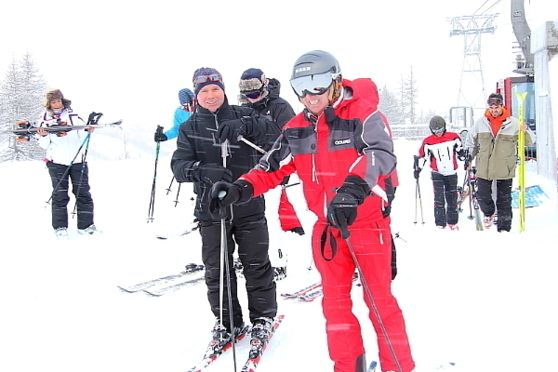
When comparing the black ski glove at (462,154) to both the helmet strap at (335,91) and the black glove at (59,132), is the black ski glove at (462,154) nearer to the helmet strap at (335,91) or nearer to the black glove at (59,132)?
the helmet strap at (335,91)

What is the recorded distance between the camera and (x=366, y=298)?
255cm

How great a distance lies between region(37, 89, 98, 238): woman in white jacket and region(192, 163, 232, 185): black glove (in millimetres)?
4361

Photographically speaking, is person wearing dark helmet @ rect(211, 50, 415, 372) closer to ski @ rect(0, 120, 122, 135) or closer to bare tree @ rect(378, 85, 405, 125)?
ski @ rect(0, 120, 122, 135)

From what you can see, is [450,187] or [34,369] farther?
[450,187]

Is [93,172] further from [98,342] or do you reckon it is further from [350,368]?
[350,368]

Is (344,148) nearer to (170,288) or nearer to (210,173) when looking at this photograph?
(210,173)

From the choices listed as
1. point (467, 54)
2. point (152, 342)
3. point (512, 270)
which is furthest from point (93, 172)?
point (467, 54)

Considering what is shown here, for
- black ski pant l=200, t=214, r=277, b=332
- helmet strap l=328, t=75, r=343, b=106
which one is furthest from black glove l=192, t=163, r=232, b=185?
helmet strap l=328, t=75, r=343, b=106

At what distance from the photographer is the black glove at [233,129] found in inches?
121

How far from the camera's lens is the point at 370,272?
96.9 inches

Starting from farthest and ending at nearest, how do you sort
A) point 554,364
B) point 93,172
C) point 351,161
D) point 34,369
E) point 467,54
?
1. point 467,54
2. point 93,172
3. point 34,369
4. point 554,364
5. point 351,161

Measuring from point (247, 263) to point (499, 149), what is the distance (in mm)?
5371

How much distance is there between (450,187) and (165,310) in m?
5.59

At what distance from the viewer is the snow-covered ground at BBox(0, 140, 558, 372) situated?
3082 millimetres
